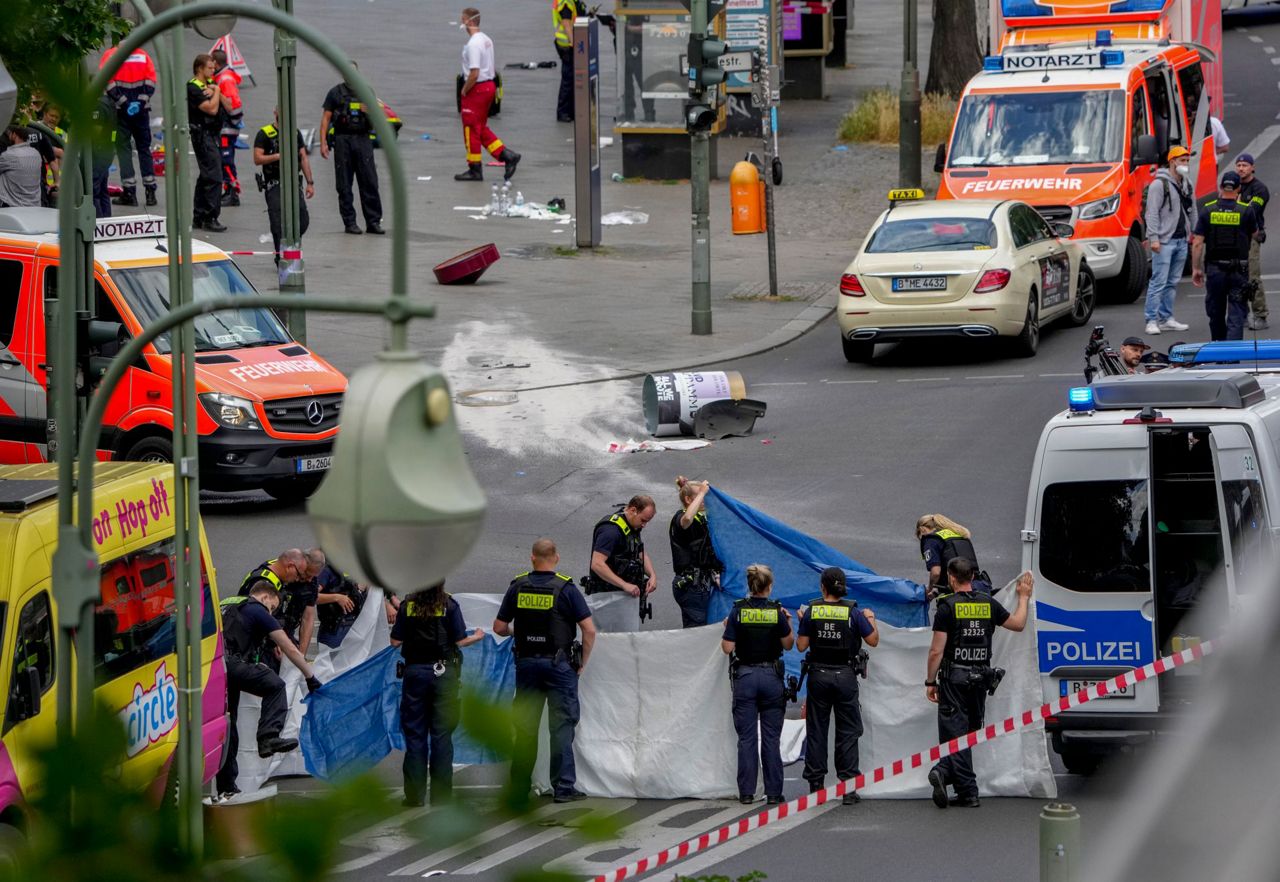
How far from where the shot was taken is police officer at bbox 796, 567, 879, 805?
39.1 feet

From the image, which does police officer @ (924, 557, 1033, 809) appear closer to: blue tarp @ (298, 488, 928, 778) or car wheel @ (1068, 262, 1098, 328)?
blue tarp @ (298, 488, 928, 778)

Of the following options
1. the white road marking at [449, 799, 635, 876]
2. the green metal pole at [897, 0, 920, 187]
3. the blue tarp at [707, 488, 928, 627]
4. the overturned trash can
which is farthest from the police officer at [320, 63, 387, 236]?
the white road marking at [449, 799, 635, 876]

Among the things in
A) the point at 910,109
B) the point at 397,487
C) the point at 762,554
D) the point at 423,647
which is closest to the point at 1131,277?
the point at 910,109

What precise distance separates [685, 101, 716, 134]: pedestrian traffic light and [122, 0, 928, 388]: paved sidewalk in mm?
2329

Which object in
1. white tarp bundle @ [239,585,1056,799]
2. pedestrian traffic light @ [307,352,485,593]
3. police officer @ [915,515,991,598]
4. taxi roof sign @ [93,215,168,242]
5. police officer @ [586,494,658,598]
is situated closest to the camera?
pedestrian traffic light @ [307,352,485,593]

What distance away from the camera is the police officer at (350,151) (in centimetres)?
2706

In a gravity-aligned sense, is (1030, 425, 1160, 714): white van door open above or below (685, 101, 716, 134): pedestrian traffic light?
below

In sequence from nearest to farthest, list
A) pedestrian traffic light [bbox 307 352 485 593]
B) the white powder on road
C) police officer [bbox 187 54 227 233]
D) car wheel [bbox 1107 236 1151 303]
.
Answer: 1. pedestrian traffic light [bbox 307 352 485 593]
2. the white powder on road
3. car wheel [bbox 1107 236 1151 303]
4. police officer [bbox 187 54 227 233]

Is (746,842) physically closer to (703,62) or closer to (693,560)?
(693,560)

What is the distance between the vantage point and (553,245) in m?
28.8

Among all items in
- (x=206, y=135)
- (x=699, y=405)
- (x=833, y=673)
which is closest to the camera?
(x=833, y=673)

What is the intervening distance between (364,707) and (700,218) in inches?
442

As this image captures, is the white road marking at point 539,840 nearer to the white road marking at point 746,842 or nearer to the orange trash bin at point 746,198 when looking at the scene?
the white road marking at point 746,842

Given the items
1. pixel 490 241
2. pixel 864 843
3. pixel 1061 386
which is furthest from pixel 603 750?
pixel 490 241
